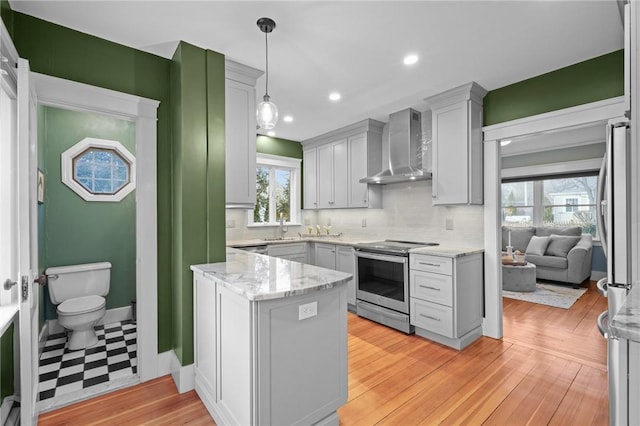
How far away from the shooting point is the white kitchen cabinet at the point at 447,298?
2953 millimetres

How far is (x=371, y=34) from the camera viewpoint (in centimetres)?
222

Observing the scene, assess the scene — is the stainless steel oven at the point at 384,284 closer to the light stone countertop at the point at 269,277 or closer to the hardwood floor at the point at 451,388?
the hardwood floor at the point at 451,388

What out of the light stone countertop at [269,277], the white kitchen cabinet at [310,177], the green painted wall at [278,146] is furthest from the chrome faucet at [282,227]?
the light stone countertop at [269,277]

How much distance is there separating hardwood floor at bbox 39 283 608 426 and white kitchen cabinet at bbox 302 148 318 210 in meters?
2.45

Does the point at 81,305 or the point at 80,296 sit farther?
the point at 80,296

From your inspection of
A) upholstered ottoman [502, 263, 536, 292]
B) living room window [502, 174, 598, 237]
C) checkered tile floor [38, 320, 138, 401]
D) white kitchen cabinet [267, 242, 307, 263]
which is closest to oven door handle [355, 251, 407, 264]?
white kitchen cabinet [267, 242, 307, 263]

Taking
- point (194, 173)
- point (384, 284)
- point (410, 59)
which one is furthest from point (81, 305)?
point (410, 59)

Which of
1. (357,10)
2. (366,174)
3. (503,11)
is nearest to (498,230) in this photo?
(366,174)

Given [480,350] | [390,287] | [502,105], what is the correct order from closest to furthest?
[480,350], [502,105], [390,287]

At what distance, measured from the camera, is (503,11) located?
77.8 inches

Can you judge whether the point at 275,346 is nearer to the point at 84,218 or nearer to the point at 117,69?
the point at 117,69

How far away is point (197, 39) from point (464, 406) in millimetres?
3224

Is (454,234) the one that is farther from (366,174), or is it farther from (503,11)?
(503,11)

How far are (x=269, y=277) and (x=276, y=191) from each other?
342cm
